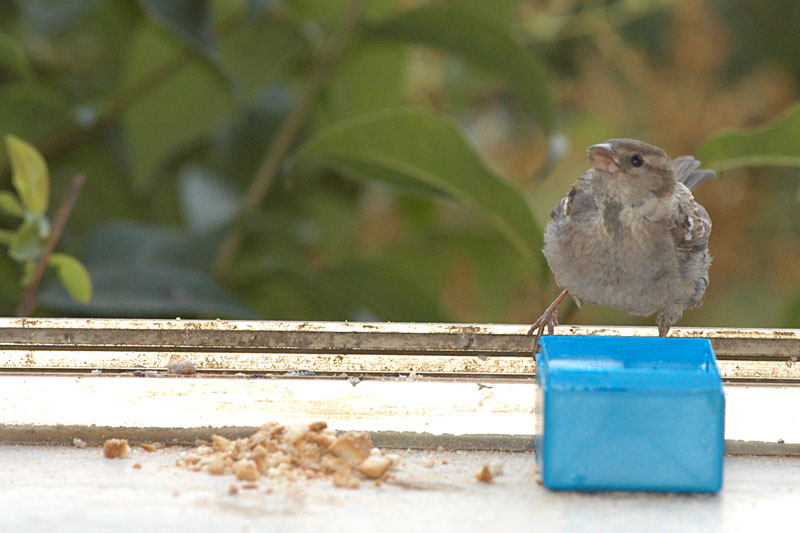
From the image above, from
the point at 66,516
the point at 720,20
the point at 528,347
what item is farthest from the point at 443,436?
the point at 720,20

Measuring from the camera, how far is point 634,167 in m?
0.56

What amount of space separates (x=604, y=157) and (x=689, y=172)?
0.50ft

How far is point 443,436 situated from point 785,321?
51cm

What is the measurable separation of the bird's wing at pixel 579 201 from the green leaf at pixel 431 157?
5.7 inches

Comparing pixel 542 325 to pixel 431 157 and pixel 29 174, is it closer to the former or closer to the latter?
pixel 431 157

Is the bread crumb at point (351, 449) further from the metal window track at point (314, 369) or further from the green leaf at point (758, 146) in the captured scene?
the green leaf at point (758, 146)

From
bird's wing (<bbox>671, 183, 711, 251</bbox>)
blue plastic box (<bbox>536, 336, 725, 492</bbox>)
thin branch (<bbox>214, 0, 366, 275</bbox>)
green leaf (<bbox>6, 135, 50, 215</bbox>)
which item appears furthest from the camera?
thin branch (<bbox>214, 0, 366, 275</bbox>)

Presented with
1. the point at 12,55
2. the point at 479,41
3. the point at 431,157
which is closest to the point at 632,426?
the point at 431,157

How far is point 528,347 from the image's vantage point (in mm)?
660

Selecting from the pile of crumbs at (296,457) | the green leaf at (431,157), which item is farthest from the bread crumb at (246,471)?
the green leaf at (431,157)

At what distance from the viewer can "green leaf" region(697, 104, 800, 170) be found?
2.53 ft

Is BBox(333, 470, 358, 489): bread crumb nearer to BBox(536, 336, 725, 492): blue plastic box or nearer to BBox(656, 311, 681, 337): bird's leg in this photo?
BBox(536, 336, 725, 492): blue plastic box

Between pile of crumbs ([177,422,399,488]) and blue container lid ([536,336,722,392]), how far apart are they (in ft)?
0.36

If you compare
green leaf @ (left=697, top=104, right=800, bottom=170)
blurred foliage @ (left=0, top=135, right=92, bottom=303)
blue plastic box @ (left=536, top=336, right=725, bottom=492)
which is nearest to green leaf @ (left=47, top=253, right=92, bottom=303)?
blurred foliage @ (left=0, top=135, right=92, bottom=303)
